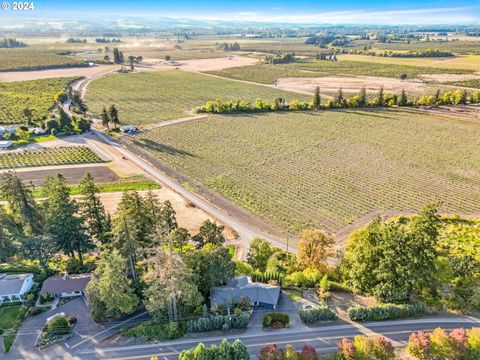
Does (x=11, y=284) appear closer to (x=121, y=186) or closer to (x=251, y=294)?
(x=251, y=294)

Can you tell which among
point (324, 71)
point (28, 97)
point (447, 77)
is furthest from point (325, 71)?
point (28, 97)

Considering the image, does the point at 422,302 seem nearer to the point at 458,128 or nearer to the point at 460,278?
the point at 460,278

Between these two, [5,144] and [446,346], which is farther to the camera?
[5,144]

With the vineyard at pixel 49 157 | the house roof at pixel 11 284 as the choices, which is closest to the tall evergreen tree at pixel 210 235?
the house roof at pixel 11 284

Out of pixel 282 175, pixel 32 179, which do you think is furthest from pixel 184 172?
pixel 32 179

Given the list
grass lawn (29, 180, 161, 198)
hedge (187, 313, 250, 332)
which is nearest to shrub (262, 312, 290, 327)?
hedge (187, 313, 250, 332)

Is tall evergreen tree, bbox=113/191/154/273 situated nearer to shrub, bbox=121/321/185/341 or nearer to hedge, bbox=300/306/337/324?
shrub, bbox=121/321/185/341
